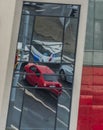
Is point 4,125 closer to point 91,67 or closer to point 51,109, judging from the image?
point 51,109

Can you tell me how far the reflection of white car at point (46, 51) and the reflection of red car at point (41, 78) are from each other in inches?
7.7

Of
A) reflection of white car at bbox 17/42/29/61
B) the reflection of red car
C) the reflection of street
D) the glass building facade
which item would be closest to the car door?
the reflection of red car

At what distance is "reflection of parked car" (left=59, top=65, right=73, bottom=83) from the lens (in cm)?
673

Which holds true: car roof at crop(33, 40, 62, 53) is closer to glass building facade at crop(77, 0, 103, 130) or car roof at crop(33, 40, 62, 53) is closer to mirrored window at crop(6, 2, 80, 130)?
mirrored window at crop(6, 2, 80, 130)

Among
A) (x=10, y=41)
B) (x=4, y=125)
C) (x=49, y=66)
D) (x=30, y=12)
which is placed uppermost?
(x=30, y=12)

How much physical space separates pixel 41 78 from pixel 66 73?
52 centimetres

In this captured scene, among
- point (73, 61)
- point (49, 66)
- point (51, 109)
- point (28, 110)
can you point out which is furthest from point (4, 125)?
point (73, 61)

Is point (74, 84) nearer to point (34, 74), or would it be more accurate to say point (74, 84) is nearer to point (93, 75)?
point (93, 75)

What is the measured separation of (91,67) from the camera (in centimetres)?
673

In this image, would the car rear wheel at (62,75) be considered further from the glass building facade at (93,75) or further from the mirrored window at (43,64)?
the glass building facade at (93,75)

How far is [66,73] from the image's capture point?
6.75 meters

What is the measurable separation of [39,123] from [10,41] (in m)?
1.77

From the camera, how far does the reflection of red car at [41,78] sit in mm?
6699

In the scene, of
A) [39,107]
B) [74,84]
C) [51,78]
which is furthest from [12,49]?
[74,84]
